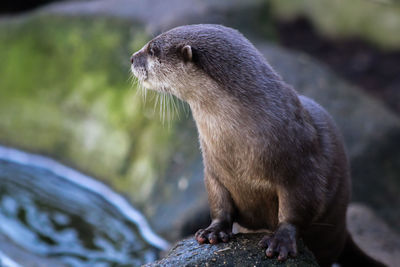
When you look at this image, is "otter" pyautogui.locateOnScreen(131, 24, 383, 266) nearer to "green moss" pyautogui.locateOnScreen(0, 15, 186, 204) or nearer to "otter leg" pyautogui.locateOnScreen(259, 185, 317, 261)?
"otter leg" pyautogui.locateOnScreen(259, 185, 317, 261)

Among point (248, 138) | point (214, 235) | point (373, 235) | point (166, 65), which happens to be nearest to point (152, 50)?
point (166, 65)

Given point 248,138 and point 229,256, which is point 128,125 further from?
point 229,256

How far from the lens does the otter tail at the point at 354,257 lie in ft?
10.6

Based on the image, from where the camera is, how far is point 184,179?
4.66m

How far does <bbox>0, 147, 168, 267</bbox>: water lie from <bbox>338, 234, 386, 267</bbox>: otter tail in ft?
4.98

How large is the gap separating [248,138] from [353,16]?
4.55 m

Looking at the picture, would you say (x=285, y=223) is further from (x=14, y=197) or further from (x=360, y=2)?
(x=360, y=2)

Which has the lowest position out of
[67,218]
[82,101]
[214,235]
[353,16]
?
[67,218]

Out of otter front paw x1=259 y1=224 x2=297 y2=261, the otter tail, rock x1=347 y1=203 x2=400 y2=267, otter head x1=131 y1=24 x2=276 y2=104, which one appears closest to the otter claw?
otter front paw x1=259 y1=224 x2=297 y2=261

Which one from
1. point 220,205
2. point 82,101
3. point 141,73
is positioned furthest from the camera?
point 82,101

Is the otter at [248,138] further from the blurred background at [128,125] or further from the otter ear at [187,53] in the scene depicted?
the blurred background at [128,125]

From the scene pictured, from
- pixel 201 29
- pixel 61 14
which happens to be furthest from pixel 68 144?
pixel 201 29

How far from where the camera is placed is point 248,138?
8.20ft

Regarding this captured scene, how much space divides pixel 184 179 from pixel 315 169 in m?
2.15
